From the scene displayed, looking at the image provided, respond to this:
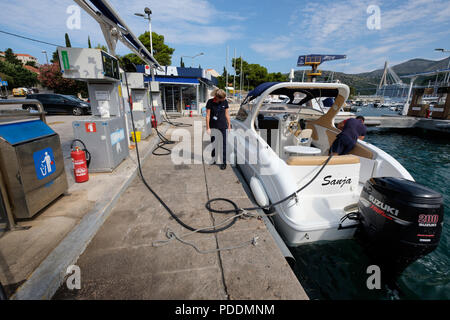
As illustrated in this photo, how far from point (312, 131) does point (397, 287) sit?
3.36m

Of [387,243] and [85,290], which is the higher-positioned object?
[387,243]

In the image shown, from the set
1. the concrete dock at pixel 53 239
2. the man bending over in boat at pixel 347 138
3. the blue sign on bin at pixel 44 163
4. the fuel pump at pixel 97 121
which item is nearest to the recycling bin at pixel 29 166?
the blue sign on bin at pixel 44 163

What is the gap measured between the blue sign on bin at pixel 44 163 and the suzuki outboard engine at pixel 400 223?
12.5 feet

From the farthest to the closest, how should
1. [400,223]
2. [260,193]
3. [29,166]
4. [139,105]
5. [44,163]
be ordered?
[139,105] < [260,193] < [44,163] < [29,166] < [400,223]

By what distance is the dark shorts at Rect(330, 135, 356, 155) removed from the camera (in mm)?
3529

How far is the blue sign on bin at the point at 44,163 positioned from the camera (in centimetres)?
249

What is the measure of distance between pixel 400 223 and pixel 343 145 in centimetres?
198

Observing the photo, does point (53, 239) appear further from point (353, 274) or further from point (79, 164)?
point (353, 274)

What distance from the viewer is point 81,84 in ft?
97.9

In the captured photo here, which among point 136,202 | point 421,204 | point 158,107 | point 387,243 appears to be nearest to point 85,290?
point 136,202

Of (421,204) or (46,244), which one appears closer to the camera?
(421,204)

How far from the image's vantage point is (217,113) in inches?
180

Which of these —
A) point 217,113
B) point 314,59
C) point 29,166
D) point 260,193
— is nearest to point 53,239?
point 29,166
